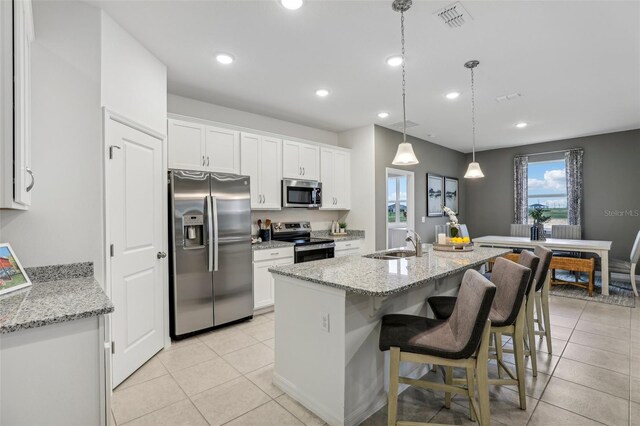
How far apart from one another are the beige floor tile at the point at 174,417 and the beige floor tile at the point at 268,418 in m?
0.24

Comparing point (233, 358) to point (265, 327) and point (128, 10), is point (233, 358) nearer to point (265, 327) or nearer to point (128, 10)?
point (265, 327)

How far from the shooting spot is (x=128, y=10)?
227 centimetres

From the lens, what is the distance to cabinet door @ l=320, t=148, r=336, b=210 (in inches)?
198

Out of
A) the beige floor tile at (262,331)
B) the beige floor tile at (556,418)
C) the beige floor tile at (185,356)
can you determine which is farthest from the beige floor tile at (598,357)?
the beige floor tile at (185,356)

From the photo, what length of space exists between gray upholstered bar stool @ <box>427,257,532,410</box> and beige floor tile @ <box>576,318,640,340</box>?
194 cm

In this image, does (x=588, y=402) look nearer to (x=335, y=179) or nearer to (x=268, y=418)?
(x=268, y=418)

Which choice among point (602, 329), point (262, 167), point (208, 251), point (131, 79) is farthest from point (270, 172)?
point (602, 329)

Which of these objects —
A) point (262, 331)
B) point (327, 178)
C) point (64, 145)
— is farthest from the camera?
point (327, 178)

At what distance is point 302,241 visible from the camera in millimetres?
4441

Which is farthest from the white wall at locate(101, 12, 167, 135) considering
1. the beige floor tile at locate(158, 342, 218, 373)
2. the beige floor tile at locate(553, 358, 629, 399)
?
the beige floor tile at locate(553, 358, 629, 399)

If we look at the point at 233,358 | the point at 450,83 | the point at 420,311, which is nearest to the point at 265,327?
the point at 233,358

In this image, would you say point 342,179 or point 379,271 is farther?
point 342,179

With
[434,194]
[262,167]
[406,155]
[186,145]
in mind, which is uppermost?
[186,145]

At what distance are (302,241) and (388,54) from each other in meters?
2.57
